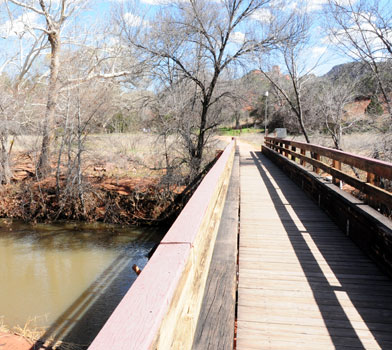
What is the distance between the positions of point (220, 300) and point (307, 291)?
42.6 inches

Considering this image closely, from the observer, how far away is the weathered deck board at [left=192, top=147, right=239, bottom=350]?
2.15m

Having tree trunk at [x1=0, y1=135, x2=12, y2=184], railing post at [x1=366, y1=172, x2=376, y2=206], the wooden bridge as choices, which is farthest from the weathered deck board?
tree trunk at [x1=0, y1=135, x2=12, y2=184]

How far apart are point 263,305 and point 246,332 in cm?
46

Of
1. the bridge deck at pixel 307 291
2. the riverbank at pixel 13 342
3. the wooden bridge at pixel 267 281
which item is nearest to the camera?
the wooden bridge at pixel 267 281

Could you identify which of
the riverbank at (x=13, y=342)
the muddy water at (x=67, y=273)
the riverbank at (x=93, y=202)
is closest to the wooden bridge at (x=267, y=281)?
the riverbank at (x=13, y=342)

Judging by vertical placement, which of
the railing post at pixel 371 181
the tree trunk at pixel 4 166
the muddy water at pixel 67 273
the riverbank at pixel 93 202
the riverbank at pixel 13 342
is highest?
the railing post at pixel 371 181

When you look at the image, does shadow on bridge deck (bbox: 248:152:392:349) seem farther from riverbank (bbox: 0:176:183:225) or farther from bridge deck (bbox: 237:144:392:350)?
riverbank (bbox: 0:176:183:225)

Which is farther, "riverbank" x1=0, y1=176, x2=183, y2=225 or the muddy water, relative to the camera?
"riverbank" x1=0, y1=176, x2=183, y2=225

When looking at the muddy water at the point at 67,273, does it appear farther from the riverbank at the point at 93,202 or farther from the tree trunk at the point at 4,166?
the tree trunk at the point at 4,166

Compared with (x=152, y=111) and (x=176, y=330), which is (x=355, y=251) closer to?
(x=176, y=330)

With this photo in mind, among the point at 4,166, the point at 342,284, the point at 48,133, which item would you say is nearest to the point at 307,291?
the point at 342,284

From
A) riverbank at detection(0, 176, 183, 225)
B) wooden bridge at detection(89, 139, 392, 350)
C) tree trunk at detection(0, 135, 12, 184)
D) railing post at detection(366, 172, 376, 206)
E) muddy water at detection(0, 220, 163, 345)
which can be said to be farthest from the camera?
tree trunk at detection(0, 135, 12, 184)

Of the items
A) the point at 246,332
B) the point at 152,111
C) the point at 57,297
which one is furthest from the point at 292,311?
the point at 152,111

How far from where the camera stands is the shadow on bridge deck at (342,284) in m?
2.62
